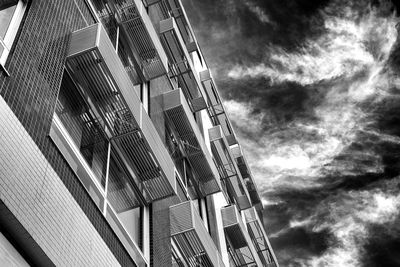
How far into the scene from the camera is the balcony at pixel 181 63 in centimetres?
1977

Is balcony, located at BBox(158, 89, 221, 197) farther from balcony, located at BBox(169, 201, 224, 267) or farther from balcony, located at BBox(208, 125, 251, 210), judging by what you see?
balcony, located at BBox(208, 125, 251, 210)

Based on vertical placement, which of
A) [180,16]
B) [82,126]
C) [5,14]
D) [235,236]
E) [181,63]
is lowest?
[235,236]

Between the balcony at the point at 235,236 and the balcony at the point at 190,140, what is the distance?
78.6 inches

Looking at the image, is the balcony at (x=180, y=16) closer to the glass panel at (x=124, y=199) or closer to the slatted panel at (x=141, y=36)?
the slatted panel at (x=141, y=36)

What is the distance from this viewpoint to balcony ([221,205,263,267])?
20267 mm

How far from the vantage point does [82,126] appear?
9.93 metres

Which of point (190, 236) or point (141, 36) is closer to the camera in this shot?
point (190, 236)

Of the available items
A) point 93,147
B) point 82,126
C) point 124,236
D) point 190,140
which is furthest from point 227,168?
point 82,126

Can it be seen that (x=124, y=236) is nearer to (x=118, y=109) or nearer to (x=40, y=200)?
(x=118, y=109)

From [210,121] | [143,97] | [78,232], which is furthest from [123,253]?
[210,121]

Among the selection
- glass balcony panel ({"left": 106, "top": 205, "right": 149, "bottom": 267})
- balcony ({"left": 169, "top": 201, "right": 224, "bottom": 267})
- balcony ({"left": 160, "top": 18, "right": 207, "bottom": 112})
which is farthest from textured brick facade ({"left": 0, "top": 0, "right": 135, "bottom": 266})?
balcony ({"left": 160, "top": 18, "right": 207, "bottom": 112})

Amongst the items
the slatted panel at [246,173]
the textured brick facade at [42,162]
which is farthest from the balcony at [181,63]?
the textured brick facade at [42,162]

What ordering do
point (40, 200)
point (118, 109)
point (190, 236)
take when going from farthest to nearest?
point (190, 236) < point (118, 109) < point (40, 200)

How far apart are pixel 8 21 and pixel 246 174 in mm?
25365
